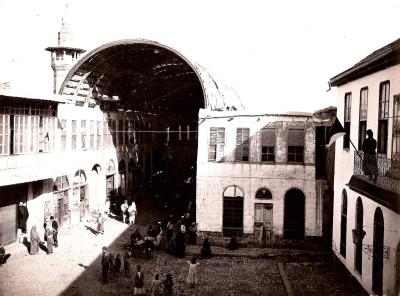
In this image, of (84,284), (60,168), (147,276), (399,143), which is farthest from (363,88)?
(60,168)

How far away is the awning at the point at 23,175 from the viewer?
840 inches

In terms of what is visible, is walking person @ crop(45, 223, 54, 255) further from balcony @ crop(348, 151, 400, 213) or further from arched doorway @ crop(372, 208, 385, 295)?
arched doorway @ crop(372, 208, 385, 295)

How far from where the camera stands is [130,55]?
32750mm

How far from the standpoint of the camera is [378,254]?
581 inches

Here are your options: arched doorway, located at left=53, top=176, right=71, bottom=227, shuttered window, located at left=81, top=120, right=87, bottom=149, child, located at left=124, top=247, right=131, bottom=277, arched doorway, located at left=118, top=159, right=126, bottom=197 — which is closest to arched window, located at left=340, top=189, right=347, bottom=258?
child, located at left=124, top=247, right=131, bottom=277

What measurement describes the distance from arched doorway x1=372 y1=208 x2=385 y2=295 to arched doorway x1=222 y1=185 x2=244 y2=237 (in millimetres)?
12063

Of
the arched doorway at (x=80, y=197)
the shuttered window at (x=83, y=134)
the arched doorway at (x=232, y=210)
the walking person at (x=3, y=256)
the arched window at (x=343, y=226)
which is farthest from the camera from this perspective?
the shuttered window at (x=83, y=134)

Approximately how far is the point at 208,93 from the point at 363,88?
14.2m

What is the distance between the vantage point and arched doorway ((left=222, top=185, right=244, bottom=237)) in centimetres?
2670

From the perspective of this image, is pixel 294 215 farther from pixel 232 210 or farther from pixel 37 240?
pixel 37 240

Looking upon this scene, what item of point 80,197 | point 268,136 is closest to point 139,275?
point 268,136

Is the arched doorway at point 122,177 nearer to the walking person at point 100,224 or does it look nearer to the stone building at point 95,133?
the stone building at point 95,133

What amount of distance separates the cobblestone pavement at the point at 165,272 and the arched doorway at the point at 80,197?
448 cm

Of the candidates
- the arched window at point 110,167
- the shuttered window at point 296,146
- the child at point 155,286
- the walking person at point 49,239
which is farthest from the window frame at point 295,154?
the arched window at point 110,167
